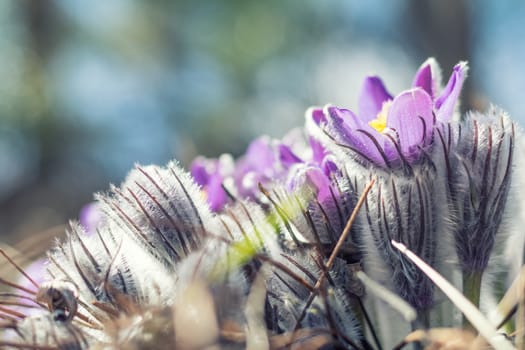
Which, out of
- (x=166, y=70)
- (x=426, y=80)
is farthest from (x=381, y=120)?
(x=166, y=70)

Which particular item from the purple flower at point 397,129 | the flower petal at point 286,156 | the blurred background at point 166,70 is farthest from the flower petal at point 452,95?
the blurred background at point 166,70

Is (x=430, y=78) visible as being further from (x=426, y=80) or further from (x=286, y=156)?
(x=286, y=156)

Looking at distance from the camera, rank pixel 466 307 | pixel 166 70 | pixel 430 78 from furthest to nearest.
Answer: pixel 166 70 → pixel 430 78 → pixel 466 307

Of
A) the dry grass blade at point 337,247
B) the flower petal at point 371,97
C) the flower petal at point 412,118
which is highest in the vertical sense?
the flower petal at point 371,97

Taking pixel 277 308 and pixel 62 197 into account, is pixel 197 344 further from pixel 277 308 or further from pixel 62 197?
pixel 62 197

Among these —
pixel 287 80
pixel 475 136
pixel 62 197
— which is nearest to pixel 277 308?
pixel 475 136

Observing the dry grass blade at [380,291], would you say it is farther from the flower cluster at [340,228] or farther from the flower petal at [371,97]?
the flower petal at [371,97]
